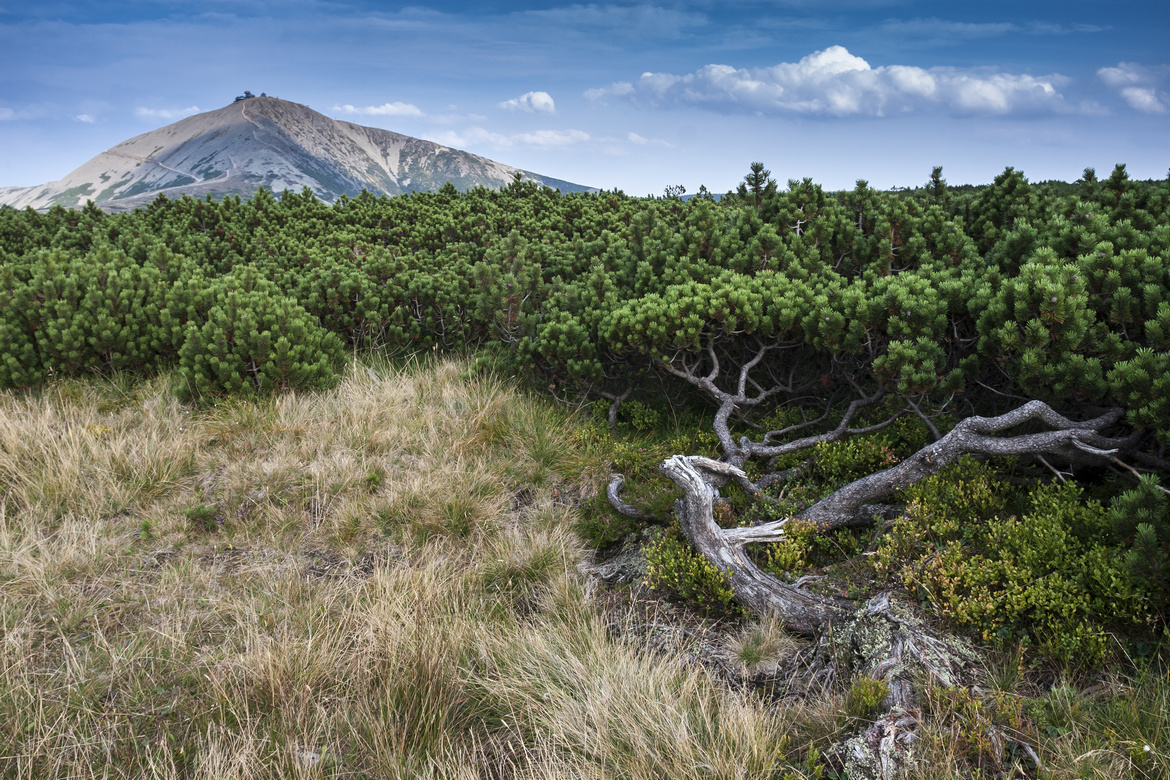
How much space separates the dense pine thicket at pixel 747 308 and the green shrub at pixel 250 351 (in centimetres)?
3

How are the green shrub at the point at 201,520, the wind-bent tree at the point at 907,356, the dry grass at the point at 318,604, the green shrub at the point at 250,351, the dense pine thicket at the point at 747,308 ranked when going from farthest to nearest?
the green shrub at the point at 250,351
the green shrub at the point at 201,520
the dense pine thicket at the point at 747,308
the wind-bent tree at the point at 907,356
the dry grass at the point at 318,604

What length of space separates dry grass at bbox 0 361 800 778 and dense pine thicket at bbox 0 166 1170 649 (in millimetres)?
726

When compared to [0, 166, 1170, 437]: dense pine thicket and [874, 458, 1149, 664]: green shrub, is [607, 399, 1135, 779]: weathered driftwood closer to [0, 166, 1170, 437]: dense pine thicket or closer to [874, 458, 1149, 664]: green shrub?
[874, 458, 1149, 664]: green shrub

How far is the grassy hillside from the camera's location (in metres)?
2.69

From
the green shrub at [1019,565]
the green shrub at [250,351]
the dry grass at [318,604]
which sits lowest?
the dry grass at [318,604]

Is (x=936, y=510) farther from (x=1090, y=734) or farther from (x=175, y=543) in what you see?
(x=175, y=543)

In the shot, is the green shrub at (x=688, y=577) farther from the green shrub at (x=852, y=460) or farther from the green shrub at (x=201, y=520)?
the green shrub at (x=201, y=520)

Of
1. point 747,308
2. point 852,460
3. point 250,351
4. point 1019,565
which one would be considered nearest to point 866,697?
point 1019,565

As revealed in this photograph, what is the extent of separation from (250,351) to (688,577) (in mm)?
5161

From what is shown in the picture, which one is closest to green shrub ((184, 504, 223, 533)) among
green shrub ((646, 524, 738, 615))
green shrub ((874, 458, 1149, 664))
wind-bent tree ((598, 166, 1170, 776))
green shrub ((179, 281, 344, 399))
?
green shrub ((179, 281, 344, 399))

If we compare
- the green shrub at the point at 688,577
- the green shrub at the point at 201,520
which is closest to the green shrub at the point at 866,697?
the green shrub at the point at 688,577

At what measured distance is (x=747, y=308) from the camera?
501 centimetres

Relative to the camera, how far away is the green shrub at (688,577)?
12.5ft

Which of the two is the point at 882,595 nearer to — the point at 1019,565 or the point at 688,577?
the point at 1019,565
